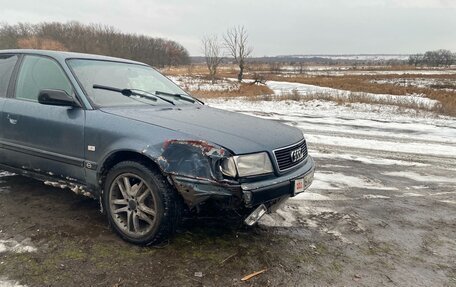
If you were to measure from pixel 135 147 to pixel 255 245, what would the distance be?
1383 mm

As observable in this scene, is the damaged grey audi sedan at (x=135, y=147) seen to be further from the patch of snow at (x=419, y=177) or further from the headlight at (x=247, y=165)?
the patch of snow at (x=419, y=177)

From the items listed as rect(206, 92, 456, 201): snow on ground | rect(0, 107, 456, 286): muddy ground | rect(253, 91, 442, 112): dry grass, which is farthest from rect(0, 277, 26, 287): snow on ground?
rect(253, 91, 442, 112): dry grass

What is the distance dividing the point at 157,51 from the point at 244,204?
324ft

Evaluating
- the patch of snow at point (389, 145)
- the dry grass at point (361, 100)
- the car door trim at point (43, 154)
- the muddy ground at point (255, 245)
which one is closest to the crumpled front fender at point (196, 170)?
the muddy ground at point (255, 245)

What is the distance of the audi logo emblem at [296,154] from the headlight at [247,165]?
380 millimetres

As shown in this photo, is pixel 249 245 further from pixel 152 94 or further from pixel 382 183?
pixel 382 183

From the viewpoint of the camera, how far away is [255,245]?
322cm

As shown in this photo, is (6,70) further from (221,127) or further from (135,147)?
(221,127)

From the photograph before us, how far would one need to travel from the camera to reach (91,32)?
8894 centimetres

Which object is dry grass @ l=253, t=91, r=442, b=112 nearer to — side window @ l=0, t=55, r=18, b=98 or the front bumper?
the front bumper

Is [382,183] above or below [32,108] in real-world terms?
below

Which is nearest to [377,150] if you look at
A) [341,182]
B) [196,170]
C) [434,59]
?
[341,182]

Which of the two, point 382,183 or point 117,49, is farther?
point 117,49

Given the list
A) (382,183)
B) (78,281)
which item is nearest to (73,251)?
(78,281)
